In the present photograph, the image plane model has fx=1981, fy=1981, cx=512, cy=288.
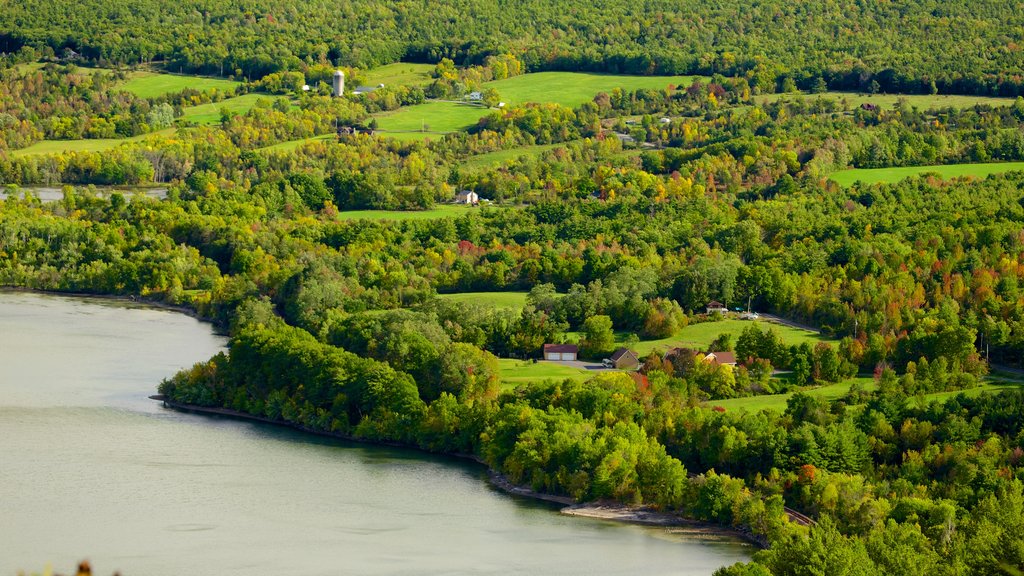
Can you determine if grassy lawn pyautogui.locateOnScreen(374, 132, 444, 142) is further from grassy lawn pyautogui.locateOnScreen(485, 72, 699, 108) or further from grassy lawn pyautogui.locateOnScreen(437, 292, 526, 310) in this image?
grassy lawn pyautogui.locateOnScreen(437, 292, 526, 310)

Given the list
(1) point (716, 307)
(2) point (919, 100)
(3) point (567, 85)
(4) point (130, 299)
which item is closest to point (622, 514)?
(1) point (716, 307)

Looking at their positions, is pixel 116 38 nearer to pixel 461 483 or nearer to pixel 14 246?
pixel 14 246

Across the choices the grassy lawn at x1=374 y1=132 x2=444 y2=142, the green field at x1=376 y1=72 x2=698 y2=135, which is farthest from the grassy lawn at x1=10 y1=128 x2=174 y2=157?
the green field at x1=376 y1=72 x2=698 y2=135

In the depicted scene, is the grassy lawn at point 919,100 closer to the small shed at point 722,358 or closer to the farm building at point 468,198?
the farm building at point 468,198

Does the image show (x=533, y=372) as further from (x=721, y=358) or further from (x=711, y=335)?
(x=711, y=335)

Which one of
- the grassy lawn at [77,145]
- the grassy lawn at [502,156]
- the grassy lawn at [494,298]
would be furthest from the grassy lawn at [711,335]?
the grassy lawn at [77,145]
